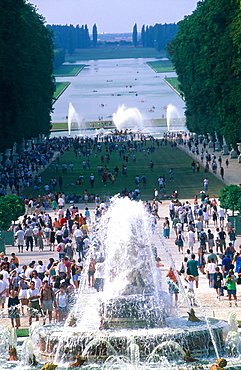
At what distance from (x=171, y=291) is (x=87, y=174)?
4037 cm

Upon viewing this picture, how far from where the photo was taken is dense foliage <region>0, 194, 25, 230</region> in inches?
1554

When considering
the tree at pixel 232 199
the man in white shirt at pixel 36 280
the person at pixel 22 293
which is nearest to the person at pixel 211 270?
the man in white shirt at pixel 36 280

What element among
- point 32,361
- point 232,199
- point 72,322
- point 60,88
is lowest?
point 32,361

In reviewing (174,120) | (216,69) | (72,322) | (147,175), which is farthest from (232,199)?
(174,120)

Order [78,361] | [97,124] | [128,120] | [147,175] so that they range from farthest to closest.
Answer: [128,120], [97,124], [147,175], [78,361]

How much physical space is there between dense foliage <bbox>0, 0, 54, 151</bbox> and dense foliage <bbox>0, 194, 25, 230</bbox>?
74.8ft

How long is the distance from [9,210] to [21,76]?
1250 inches

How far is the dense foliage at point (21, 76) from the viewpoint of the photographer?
215 feet

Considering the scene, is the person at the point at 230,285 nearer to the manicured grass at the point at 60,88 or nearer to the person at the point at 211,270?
the person at the point at 211,270

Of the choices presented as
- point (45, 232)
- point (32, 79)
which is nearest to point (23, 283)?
point (45, 232)

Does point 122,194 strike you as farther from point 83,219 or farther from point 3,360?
point 3,360

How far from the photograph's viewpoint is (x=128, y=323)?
21969 millimetres

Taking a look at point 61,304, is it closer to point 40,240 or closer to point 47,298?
point 47,298

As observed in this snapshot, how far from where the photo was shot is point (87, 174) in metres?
66.7
